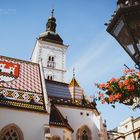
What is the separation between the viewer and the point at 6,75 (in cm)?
1772

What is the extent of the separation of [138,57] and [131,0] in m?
0.77

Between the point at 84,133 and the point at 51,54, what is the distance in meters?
17.6

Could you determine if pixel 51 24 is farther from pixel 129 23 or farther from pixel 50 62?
pixel 129 23

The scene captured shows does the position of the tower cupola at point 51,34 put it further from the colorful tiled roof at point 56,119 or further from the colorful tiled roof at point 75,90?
the colorful tiled roof at point 56,119

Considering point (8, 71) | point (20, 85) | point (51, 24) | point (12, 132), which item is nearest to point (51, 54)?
point (51, 24)

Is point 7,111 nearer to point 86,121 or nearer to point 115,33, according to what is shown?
point 86,121

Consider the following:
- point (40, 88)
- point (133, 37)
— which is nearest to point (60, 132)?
point (40, 88)

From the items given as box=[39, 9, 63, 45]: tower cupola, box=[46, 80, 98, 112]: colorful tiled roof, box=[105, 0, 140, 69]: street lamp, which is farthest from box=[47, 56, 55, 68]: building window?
box=[105, 0, 140, 69]: street lamp

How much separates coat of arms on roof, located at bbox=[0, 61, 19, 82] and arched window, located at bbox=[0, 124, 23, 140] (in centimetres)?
427

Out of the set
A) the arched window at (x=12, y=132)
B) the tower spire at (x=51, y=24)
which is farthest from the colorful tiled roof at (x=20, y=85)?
the tower spire at (x=51, y=24)

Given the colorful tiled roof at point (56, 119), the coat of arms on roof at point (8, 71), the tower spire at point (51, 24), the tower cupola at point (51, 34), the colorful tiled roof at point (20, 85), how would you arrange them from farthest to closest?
1. the tower spire at point (51, 24)
2. the tower cupola at point (51, 34)
3. the coat of arms on roof at point (8, 71)
4. the colorful tiled roof at point (56, 119)
5. the colorful tiled roof at point (20, 85)

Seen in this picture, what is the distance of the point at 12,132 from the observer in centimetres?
1404

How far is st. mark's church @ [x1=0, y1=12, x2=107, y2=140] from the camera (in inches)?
→ 562

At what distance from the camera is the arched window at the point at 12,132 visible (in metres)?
13.9
